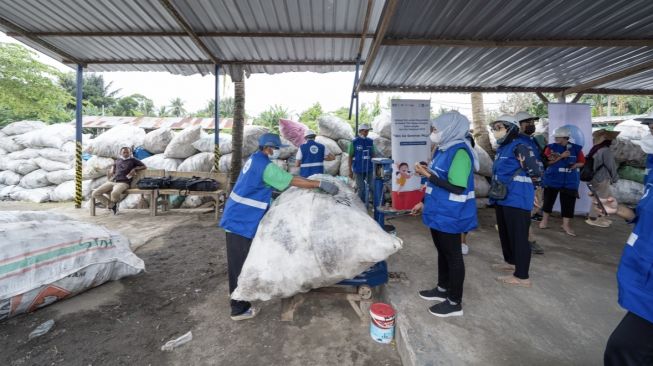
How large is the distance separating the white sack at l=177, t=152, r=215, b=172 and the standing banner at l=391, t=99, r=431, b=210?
13.3 feet

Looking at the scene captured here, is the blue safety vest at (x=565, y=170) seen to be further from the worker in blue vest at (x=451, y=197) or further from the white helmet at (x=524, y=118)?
the worker in blue vest at (x=451, y=197)

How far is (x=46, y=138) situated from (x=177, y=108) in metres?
27.2

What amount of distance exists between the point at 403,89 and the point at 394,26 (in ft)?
8.80

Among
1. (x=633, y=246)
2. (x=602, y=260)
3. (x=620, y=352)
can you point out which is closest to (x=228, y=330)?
(x=620, y=352)

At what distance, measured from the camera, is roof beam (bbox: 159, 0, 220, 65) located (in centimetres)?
366

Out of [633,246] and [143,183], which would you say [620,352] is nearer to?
[633,246]

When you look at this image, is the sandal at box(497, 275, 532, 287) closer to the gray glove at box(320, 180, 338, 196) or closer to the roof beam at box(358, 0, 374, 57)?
the gray glove at box(320, 180, 338, 196)

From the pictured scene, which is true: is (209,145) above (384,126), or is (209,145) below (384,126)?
below

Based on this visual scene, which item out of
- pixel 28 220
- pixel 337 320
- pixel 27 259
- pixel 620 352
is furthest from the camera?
pixel 28 220

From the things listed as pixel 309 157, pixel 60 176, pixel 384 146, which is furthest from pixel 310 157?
pixel 60 176

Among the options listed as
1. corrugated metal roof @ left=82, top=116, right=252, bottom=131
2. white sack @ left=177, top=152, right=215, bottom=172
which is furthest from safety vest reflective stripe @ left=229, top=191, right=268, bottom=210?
corrugated metal roof @ left=82, top=116, right=252, bottom=131

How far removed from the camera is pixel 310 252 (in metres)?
2.07

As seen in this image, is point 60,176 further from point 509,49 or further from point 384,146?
point 509,49

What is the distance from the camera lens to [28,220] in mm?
2844
